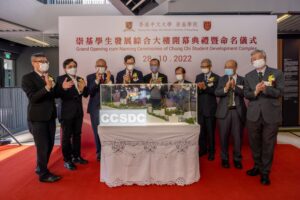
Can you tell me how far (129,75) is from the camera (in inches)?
196

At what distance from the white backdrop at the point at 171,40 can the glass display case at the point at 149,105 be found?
2.08 m

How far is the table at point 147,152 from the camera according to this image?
3432 millimetres

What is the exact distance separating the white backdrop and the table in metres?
2.33

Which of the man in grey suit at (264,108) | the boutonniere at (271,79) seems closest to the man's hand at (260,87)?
the man in grey suit at (264,108)

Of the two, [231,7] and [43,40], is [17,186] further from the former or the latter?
[43,40]

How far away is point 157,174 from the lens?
3482 millimetres

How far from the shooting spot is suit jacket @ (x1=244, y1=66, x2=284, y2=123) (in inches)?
137

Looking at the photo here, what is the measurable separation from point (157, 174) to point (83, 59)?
304cm

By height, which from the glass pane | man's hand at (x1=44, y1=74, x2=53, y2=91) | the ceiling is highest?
the ceiling

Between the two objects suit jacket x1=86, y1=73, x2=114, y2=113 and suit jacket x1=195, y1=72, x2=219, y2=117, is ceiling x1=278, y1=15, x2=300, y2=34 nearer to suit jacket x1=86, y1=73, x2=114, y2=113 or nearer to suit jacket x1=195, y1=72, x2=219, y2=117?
suit jacket x1=195, y1=72, x2=219, y2=117

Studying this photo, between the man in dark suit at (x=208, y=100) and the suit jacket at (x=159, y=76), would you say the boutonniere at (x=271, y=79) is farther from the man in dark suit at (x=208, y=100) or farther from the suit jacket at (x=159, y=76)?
the suit jacket at (x=159, y=76)

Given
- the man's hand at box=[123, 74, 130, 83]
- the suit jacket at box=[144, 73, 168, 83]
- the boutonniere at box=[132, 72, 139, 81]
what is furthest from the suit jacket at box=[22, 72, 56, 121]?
the suit jacket at box=[144, 73, 168, 83]

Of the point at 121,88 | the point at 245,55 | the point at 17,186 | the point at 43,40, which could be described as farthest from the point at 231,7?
the point at 43,40

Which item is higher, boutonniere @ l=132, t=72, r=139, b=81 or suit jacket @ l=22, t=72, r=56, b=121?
boutonniere @ l=132, t=72, r=139, b=81
